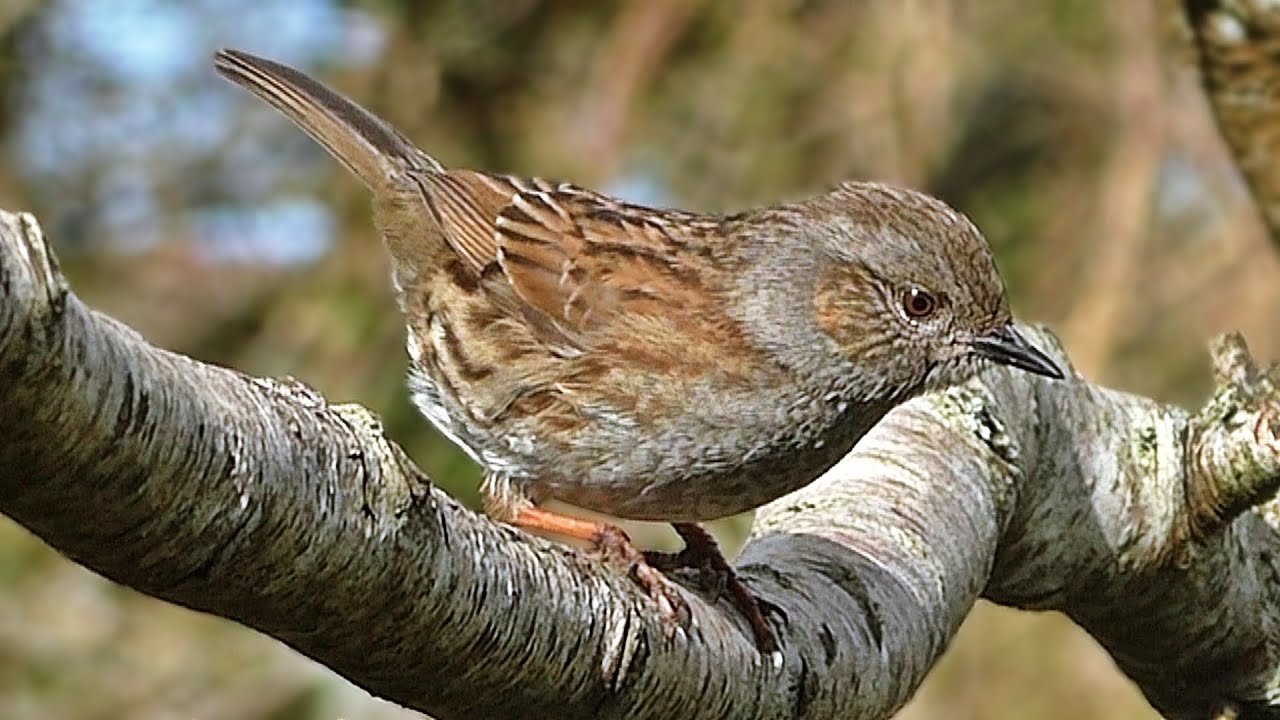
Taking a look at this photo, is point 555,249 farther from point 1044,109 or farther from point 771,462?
point 1044,109

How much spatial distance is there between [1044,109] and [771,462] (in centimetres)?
462

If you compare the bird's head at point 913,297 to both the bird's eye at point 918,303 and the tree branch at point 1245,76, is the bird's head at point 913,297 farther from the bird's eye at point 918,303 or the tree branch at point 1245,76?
the tree branch at point 1245,76

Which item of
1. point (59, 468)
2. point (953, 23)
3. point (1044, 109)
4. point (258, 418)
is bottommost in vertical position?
point (59, 468)

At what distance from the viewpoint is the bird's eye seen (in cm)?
360

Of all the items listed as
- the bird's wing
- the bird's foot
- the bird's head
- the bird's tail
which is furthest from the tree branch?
the bird's foot

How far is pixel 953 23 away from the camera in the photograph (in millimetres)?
6668

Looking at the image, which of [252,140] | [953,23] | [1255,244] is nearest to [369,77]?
[252,140]

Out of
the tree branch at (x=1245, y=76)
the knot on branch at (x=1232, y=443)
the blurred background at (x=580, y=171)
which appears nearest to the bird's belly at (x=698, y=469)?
the knot on branch at (x=1232, y=443)

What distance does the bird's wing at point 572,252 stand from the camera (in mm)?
3705

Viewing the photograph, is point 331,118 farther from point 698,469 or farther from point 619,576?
point 619,576

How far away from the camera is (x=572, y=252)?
12.9 feet

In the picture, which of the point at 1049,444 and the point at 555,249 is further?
the point at 555,249

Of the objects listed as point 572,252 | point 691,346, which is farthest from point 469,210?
point 691,346

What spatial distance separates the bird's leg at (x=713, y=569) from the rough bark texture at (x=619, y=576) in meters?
0.03
